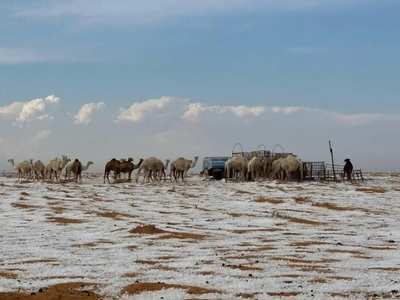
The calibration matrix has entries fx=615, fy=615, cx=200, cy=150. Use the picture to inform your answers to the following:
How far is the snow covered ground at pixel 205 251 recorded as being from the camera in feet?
24.1

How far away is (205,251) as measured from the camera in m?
10.4

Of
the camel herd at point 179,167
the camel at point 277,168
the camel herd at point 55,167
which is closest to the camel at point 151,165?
the camel herd at point 179,167

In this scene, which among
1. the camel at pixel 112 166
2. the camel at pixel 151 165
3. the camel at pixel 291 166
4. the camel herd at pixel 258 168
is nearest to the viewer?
the camel at pixel 291 166

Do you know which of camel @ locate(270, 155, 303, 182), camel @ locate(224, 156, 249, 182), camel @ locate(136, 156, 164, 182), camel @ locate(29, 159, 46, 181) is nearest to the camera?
camel @ locate(270, 155, 303, 182)

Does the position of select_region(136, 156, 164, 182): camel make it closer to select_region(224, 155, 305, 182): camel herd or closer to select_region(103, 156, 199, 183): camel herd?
select_region(103, 156, 199, 183): camel herd

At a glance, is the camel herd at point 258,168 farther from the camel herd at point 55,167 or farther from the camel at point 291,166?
the camel herd at point 55,167

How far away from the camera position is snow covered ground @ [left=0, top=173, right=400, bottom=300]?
7332 mm

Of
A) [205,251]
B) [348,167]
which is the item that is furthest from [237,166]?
[205,251]

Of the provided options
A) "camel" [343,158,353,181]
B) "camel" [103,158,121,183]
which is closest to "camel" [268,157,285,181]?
"camel" [343,158,353,181]

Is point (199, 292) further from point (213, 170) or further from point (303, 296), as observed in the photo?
point (213, 170)

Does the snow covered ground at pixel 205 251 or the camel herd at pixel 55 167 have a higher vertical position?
the camel herd at pixel 55 167

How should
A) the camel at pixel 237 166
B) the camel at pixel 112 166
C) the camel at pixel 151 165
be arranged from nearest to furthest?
the camel at pixel 112 166, the camel at pixel 237 166, the camel at pixel 151 165

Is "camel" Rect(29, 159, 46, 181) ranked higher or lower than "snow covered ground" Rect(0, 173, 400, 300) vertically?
higher

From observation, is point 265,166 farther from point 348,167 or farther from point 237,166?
point 348,167
